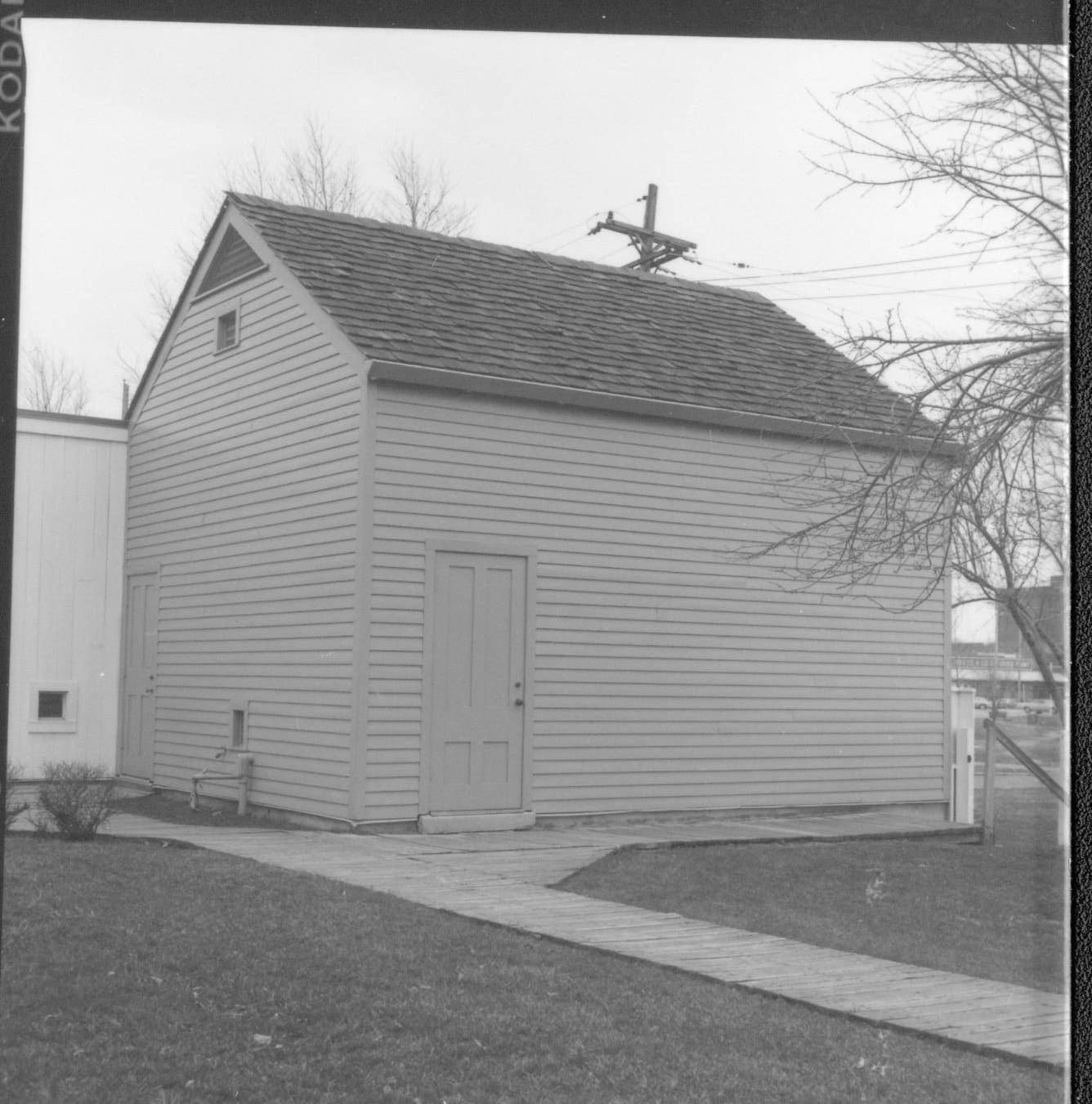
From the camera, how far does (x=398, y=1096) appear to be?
163 inches

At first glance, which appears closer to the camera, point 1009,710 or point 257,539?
point 1009,710

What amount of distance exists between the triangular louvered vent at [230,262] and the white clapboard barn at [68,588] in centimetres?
203

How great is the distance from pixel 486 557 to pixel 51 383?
13.7 feet

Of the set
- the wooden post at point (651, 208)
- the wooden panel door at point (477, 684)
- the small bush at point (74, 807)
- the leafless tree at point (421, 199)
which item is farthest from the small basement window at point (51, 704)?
the wooden post at point (651, 208)

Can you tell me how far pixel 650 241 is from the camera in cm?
1385

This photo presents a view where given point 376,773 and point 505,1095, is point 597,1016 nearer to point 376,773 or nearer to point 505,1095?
point 505,1095

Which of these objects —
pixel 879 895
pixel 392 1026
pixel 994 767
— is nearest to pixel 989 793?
pixel 994 767

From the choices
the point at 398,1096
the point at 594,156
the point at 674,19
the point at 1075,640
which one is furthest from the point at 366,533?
the point at 1075,640

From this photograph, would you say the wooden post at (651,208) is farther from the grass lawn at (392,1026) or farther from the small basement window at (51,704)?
the grass lawn at (392,1026)

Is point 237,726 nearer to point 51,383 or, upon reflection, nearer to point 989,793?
point 51,383

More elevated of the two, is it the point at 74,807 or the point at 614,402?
the point at 614,402

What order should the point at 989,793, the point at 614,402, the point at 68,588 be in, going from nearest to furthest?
the point at 989,793, the point at 614,402, the point at 68,588

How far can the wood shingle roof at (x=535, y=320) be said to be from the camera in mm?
10422

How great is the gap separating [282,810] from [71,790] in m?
2.04
